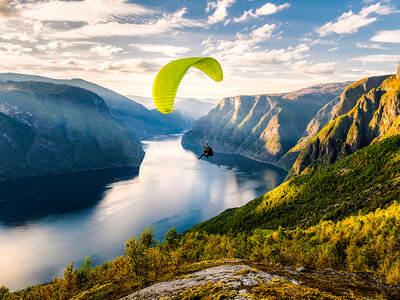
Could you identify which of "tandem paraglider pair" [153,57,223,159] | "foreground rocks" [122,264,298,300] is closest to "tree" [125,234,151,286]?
"foreground rocks" [122,264,298,300]

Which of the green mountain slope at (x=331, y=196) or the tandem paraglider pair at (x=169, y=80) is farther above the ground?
the tandem paraglider pair at (x=169, y=80)

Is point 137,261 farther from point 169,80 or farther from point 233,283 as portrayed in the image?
point 169,80

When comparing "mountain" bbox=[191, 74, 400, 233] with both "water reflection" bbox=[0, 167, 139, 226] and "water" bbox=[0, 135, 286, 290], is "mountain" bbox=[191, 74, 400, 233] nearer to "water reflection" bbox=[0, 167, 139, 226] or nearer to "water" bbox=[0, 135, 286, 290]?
"water" bbox=[0, 135, 286, 290]

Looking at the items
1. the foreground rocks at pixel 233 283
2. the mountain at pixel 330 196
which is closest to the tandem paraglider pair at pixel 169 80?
the foreground rocks at pixel 233 283

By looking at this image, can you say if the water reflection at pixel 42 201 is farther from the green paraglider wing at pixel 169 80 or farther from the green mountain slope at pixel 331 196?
the green paraglider wing at pixel 169 80

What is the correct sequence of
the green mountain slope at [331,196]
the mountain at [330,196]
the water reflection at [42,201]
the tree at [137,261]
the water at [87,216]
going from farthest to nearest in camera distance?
the water reflection at [42,201] → the water at [87,216] → the green mountain slope at [331,196] → the mountain at [330,196] → the tree at [137,261]

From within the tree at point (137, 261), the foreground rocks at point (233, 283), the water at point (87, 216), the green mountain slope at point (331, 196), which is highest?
the foreground rocks at point (233, 283)

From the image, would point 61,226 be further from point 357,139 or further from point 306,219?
point 357,139
